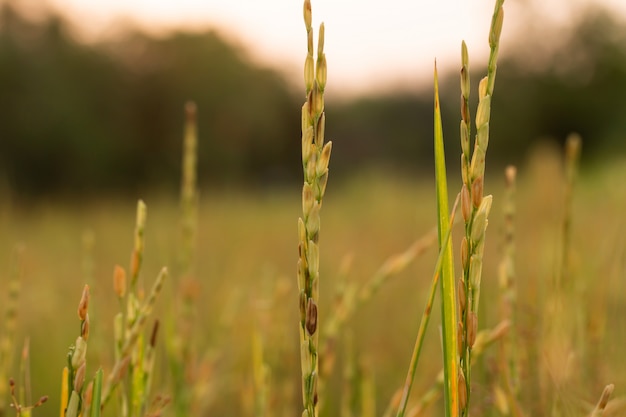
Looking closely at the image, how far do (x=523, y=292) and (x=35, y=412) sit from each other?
4.70 ft

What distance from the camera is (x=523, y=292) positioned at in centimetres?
212

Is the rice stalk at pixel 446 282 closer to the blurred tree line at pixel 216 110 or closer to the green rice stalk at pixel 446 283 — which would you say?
the green rice stalk at pixel 446 283

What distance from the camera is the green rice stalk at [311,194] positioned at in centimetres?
29

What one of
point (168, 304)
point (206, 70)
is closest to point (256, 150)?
point (206, 70)

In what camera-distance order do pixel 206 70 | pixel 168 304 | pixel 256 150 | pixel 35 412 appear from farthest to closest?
pixel 256 150 < pixel 206 70 < pixel 35 412 < pixel 168 304

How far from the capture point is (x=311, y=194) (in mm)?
290

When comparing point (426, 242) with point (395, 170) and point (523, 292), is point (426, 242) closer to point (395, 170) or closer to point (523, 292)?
→ point (523, 292)

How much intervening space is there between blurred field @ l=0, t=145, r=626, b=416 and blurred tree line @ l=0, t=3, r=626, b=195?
0.95m

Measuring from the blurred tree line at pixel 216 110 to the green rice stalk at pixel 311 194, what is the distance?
8.02 meters

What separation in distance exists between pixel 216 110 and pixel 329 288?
7104 millimetres

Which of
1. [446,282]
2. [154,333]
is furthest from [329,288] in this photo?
[446,282]

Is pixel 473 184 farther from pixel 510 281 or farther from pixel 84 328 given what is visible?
pixel 510 281

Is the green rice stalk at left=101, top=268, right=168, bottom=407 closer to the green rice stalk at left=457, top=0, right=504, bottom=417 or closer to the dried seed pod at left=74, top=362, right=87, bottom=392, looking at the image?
the dried seed pod at left=74, top=362, right=87, bottom=392

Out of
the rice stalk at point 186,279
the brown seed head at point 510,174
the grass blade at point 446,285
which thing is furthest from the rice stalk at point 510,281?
the rice stalk at point 186,279
